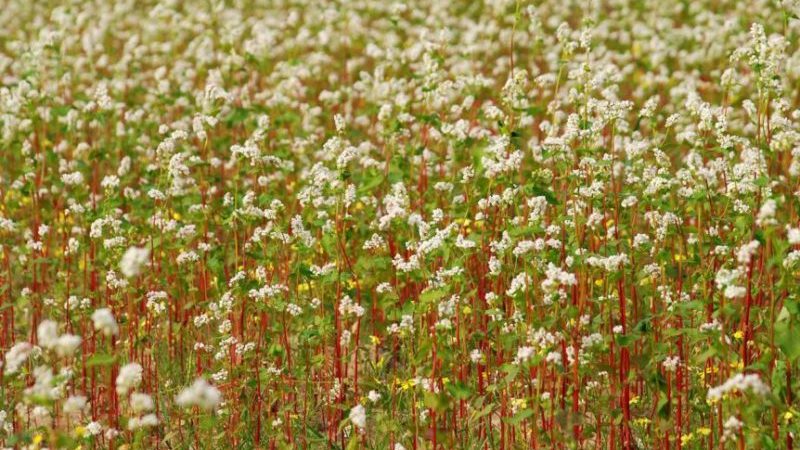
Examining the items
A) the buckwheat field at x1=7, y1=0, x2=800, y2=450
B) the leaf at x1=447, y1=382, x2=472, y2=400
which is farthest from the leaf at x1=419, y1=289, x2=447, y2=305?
the leaf at x1=447, y1=382, x2=472, y2=400

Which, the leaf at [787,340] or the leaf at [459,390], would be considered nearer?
the leaf at [787,340]

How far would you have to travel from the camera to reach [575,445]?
4715mm

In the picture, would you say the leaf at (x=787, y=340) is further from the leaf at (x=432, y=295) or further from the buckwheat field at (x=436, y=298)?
the leaf at (x=432, y=295)

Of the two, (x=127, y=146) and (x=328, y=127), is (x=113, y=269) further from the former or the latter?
(x=328, y=127)

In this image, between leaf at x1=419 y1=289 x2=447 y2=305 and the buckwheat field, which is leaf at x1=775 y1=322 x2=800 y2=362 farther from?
leaf at x1=419 y1=289 x2=447 y2=305

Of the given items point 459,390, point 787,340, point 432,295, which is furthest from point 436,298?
point 787,340

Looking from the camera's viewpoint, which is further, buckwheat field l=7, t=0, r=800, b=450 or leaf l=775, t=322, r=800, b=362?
buckwheat field l=7, t=0, r=800, b=450

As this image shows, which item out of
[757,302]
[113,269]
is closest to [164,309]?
[113,269]

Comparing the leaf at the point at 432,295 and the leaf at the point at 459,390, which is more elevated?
the leaf at the point at 432,295

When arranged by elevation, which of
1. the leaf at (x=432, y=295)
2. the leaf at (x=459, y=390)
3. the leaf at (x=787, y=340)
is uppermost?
the leaf at (x=432, y=295)

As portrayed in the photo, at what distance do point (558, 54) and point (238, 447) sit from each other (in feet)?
26.7

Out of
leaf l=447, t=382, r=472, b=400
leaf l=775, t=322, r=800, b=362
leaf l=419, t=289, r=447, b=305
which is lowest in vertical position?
leaf l=447, t=382, r=472, b=400

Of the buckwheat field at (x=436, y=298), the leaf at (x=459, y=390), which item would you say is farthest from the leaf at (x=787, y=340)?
the leaf at (x=459, y=390)

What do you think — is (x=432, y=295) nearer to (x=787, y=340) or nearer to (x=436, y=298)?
(x=436, y=298)
